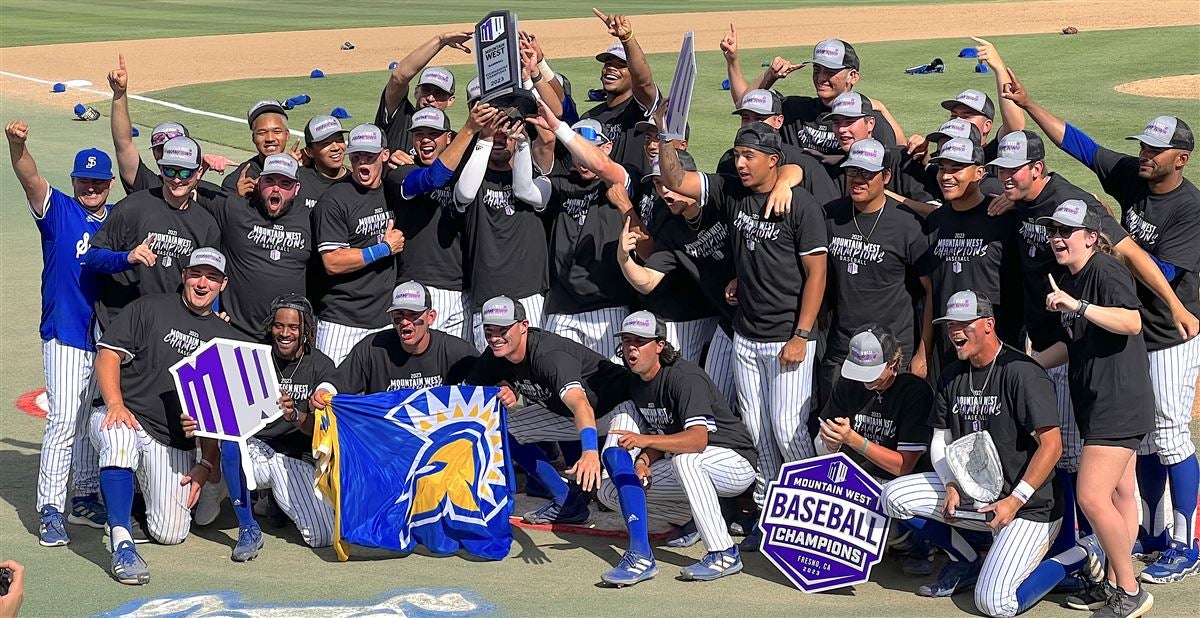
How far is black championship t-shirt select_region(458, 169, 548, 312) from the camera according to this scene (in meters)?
8.62

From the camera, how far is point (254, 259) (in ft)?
27.5

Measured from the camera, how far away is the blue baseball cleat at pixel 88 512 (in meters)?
8.30

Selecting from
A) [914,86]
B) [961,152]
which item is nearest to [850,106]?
[961,152]

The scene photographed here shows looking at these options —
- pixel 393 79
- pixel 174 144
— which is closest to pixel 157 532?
pixel 174 144

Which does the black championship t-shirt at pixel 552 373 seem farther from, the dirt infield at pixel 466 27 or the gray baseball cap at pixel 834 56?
the dirt infield at pixel 466 27

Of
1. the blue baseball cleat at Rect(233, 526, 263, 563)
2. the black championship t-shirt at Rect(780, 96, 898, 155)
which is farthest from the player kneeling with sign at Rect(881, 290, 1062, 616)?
the blue baseball cleat at Rect(233, 526, 263, 563)

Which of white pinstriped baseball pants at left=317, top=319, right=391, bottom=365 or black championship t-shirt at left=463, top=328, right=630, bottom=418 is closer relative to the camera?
black championship t-shirt at left=463, top=328, right=630, bottom=418

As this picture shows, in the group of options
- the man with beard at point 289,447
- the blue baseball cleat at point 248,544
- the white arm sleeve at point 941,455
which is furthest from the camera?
the man with beard at point 289,447

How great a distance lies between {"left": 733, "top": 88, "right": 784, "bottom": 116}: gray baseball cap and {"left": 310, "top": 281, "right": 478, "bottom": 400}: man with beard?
7.39ft

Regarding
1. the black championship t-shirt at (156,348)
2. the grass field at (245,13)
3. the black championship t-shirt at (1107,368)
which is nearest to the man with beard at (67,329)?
the black championship t-shirt at (156,348)

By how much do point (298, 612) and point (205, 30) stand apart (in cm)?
3271

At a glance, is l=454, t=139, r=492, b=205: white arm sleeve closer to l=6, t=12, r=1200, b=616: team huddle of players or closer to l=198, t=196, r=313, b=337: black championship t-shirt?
l=6, t=12, r=1200, b=616: team huddle of players

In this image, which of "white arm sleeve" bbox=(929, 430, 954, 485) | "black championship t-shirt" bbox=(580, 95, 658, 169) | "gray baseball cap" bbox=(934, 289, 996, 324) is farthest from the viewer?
"black championship t-shirt" bbox=(580, 95, 658, 169)

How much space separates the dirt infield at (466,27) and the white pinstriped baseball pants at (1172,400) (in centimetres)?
2150
